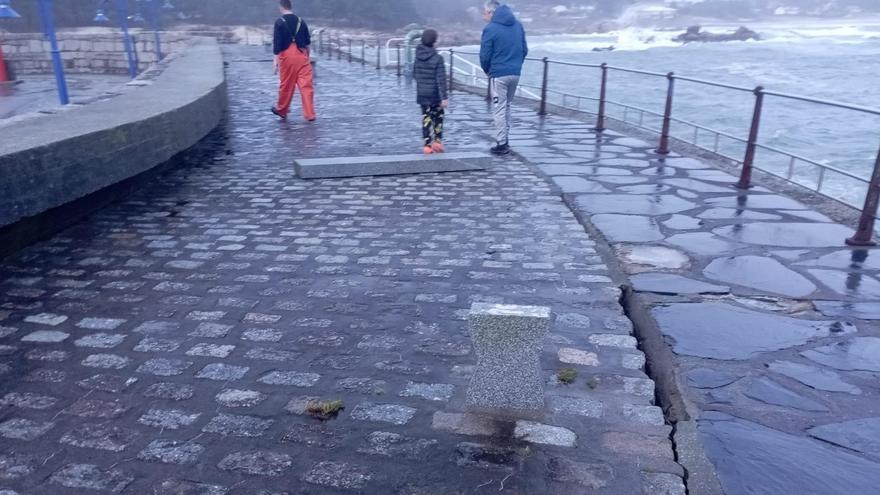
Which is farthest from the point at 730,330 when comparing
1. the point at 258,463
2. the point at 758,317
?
the point at 258,463

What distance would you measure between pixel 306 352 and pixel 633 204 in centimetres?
394

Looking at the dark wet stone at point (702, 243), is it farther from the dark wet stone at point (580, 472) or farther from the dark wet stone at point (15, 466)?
the dark wet stone at point (15, 466)

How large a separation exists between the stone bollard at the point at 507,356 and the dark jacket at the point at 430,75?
18.7 ft

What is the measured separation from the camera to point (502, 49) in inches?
339

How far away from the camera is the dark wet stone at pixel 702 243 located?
5.32 meters

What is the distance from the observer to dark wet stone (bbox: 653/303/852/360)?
150 inches

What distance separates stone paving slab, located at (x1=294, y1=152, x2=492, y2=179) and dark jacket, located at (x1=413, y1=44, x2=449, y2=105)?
740 millimetres

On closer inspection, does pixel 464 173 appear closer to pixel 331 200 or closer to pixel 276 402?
pixel 331 200

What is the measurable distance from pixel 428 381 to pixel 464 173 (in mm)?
4849

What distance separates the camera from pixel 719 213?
627cm

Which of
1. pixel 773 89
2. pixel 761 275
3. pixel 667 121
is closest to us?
pixel 761 275

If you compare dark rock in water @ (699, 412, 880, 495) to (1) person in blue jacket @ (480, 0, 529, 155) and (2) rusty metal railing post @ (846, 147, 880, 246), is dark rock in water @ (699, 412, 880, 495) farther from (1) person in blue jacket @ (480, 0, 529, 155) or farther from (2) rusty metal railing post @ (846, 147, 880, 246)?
(1) person in blue jacket @ (480, 0, 529, 155)

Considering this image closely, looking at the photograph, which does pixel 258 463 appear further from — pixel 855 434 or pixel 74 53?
pixel 74 53

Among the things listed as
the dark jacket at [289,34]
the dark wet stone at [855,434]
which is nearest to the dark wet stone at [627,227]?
the dark wet stone at [855,434]
